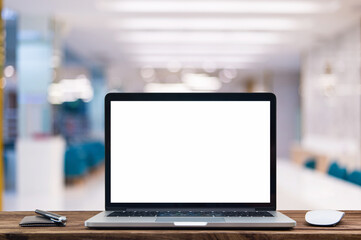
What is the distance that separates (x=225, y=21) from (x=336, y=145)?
3.92 m

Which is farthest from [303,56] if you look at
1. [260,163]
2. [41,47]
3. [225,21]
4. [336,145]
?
[260,163]

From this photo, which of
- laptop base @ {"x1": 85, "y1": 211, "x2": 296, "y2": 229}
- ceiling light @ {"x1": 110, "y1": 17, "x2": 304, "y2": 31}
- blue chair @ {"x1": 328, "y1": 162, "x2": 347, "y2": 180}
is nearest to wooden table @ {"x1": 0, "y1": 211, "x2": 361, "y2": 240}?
laptop base @ {"x1": 85, "y1": 211, "x2": 296, "y2": 229}

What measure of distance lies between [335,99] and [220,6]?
411cm

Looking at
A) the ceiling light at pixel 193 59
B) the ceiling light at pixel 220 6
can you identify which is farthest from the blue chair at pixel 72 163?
the ceiling light at pixel 193 59

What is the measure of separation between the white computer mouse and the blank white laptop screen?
0.14 metres

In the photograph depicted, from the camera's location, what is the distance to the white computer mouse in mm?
1356

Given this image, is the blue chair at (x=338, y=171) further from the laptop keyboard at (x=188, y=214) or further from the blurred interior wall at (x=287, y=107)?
the blurred interior wall at (x=287, y=107)

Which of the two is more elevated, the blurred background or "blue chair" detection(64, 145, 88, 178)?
the blurred background

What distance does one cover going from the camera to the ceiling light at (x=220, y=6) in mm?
7801

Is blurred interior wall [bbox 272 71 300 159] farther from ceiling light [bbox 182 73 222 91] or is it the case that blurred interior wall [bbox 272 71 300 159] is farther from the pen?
the pen

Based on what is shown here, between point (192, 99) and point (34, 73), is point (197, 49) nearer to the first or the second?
point (34, 73)

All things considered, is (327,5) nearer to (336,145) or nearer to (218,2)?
(218,2)

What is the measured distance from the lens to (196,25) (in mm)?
9695

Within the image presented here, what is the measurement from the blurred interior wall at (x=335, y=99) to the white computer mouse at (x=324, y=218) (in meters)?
7.80
